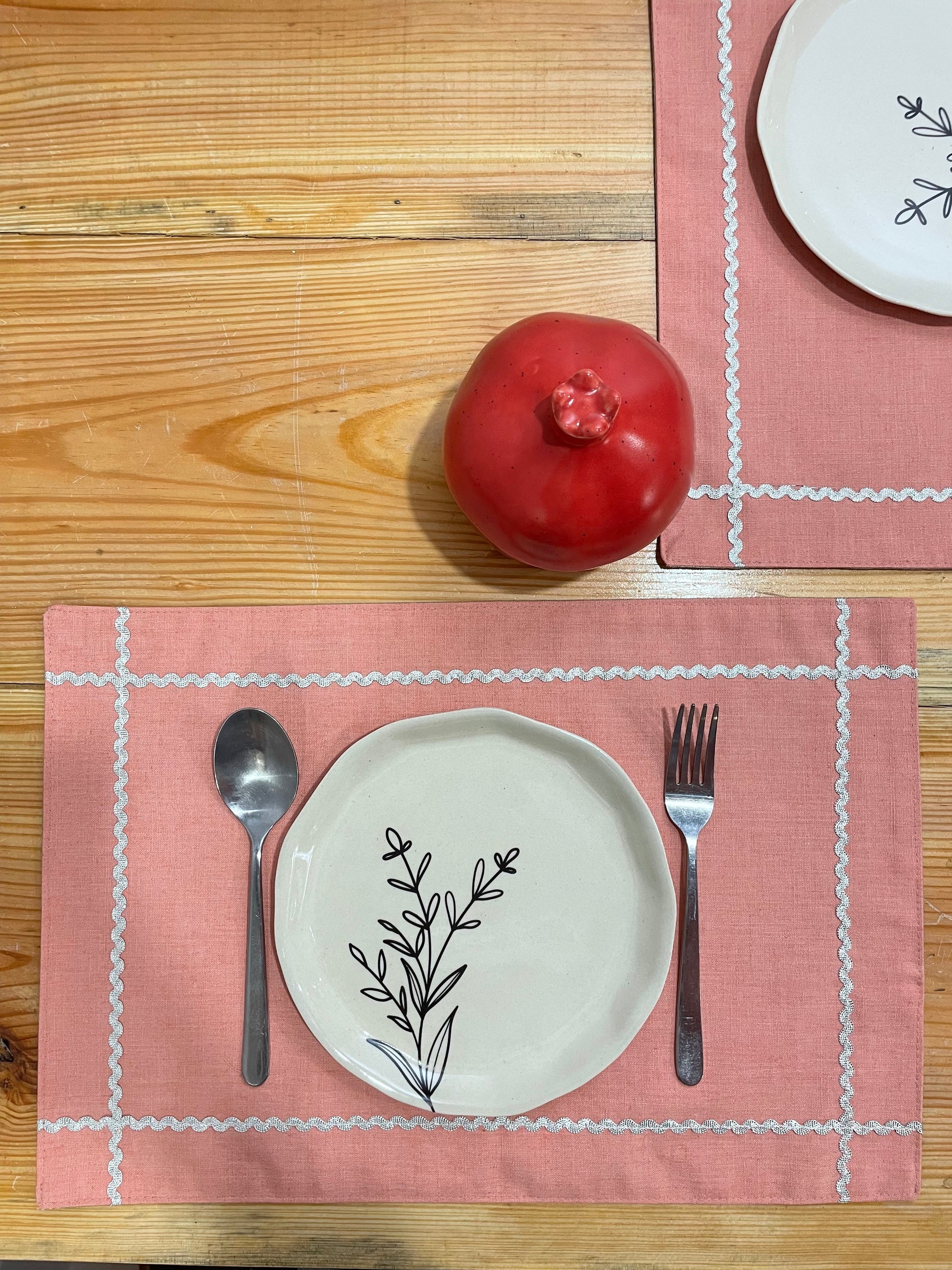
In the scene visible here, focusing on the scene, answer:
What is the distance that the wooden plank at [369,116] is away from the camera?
22.9 inches

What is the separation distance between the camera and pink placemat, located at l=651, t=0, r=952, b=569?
56 cm

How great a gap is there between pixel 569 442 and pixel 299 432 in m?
0.21

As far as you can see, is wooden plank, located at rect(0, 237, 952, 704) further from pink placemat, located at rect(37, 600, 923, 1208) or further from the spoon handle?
the spoon handle

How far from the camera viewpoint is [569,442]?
17.4 inches

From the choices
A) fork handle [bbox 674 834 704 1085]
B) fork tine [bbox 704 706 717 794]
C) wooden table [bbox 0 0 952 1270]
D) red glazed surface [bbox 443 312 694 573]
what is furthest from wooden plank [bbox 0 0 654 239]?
fork handle [bbox 674 834 704 1085]

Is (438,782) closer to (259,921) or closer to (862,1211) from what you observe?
(259,921)

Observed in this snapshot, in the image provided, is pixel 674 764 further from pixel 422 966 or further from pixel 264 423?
pixel 264 423

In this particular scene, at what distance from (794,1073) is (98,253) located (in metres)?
0.67

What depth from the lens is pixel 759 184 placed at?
1.89 feet

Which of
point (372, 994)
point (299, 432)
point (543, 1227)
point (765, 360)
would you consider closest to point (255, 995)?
point (372, 994)

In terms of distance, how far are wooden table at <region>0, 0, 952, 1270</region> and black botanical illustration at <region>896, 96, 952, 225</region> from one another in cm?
15

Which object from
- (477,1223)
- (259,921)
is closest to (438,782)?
(259,921)

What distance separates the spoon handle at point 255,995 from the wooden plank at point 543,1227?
9 centimetres

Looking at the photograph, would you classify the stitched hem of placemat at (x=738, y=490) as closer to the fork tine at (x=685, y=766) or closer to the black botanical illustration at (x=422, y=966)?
the fork tine at (x=685, y=766)
